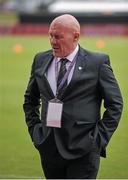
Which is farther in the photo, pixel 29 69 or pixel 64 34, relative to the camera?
pixel 29 69

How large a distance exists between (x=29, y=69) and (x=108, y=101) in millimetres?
15588

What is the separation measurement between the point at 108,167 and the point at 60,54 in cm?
410

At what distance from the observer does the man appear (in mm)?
5512

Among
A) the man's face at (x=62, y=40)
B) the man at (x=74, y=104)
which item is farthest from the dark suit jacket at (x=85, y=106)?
the man's face at (x=62, y=40)

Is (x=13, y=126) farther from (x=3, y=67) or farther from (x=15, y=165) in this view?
(x=3, y=67)

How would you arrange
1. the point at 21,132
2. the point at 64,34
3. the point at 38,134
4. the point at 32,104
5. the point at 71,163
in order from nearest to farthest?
the point at 64,34, the point at 71,163, the point at 38,134, the point at 32,104, the point at 21,132

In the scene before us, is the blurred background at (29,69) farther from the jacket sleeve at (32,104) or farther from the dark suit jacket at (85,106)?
the dark suit jacket at (85,106)

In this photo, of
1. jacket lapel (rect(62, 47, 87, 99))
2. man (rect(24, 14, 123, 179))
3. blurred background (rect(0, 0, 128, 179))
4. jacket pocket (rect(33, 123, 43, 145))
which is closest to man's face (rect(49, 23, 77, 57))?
man (rect(24, 14, 123, 179))

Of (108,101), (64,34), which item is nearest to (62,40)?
(64,34)

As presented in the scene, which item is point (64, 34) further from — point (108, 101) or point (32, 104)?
point (32, 104)

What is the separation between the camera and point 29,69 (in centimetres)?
2111

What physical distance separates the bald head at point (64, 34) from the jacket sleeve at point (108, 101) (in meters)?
0.31

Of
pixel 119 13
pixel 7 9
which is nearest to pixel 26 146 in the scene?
pixel 119 13

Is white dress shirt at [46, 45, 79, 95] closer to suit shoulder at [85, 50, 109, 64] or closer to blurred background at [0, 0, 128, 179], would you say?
suit shoulder at [85, 50, 109, 64]
